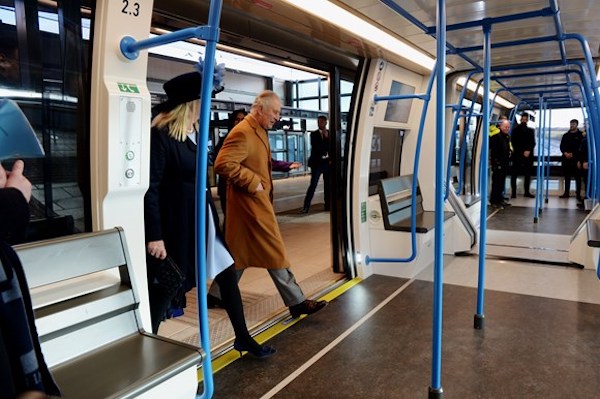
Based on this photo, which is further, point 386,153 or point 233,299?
point 386,153

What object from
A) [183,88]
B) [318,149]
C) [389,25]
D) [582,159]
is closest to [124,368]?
[183,88]

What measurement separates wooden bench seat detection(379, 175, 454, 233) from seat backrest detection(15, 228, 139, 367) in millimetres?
3028

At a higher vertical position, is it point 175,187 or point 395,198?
point 175,187

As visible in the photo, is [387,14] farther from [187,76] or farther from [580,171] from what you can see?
[580,171]

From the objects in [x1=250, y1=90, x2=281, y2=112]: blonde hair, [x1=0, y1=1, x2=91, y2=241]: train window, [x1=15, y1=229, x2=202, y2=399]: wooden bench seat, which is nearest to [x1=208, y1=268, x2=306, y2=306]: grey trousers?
[x1=250, y1=90, x2=281, y2=112]: blonde hair

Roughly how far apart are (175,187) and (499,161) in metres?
7.93

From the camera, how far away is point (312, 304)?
3.30 m

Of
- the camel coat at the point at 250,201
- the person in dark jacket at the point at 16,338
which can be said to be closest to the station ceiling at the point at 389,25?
the camel coat at the point at 250,201

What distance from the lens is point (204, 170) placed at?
165 cm

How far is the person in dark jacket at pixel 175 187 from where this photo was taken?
2.14 meters

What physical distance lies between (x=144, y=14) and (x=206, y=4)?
62 cm

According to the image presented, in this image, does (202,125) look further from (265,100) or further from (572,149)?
(572,149)

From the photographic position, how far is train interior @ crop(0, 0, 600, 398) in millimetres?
1842

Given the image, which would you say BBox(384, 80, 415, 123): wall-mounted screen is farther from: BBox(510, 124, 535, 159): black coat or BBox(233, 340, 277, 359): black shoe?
BBox(510, 124, 535, 159): black coat
